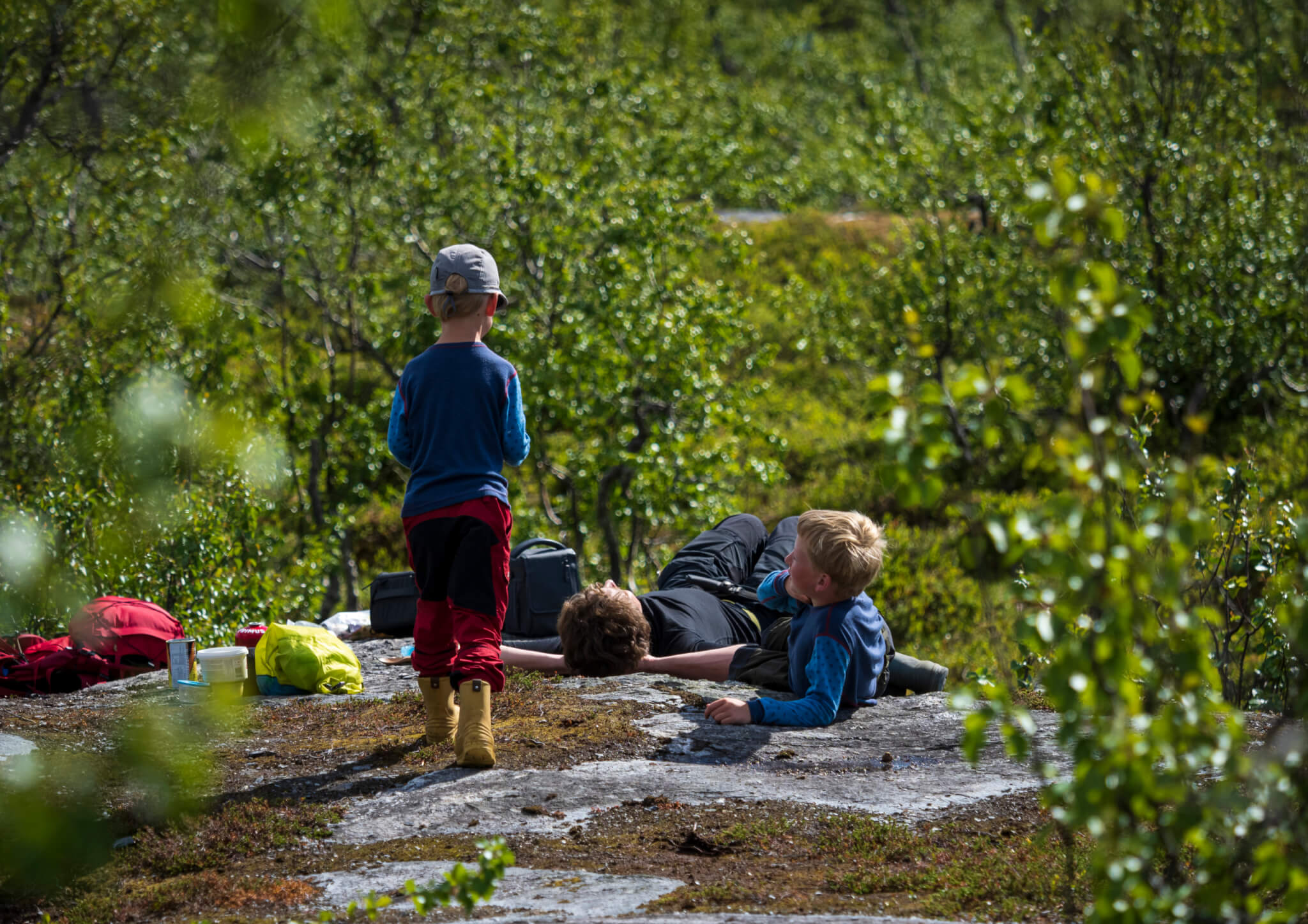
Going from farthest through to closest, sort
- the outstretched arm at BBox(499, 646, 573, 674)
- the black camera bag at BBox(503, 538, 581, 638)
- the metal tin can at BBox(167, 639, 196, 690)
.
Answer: the black camera bag at BBox(503, 538, 581, 638) < the outstretched arm at BBox(499, 646, 573, 674) < the metal tin can at BBox(167, 639, 196, 690)

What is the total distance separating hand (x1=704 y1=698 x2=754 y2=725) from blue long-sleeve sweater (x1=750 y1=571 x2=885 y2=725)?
0.03 metres

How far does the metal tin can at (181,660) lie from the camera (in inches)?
197

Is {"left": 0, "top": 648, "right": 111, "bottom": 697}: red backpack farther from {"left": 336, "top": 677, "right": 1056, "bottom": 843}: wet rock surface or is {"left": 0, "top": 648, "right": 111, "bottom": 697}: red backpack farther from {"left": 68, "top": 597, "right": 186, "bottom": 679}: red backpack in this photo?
{"left": 336, "top": 677, "right": 1056, "bottom": 843}: wet rock surface

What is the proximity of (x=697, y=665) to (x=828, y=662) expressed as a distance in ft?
Result: 3.25

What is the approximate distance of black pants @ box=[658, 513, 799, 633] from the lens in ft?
20.7

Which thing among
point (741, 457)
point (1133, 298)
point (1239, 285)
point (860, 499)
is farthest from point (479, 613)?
point (1239, 285)

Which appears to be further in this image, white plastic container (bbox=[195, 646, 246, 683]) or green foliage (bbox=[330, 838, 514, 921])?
white plastic container (bbox=[195, 646, 246, 683])

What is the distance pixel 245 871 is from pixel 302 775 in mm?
854

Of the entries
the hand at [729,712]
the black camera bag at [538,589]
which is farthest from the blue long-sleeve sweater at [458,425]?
the black camera bag at [538,589]

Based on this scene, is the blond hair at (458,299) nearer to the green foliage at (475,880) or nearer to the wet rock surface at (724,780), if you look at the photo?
the wet rock surface at (724,780)

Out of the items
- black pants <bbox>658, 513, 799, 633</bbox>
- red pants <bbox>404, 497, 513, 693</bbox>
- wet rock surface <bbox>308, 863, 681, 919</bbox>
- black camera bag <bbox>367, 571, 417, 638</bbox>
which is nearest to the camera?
wet rock surface <bbox>308, 863, 681, 919</bbox>

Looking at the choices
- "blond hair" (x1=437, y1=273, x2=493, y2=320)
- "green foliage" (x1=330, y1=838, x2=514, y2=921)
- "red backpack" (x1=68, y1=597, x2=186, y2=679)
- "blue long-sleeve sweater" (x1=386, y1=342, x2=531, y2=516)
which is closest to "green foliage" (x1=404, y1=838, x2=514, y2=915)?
"green foliage" (x1=330, y1=838, x2=514, y2=921)

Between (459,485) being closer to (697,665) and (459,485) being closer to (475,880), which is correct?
(697,665)

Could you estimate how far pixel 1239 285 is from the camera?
39.5 ft
